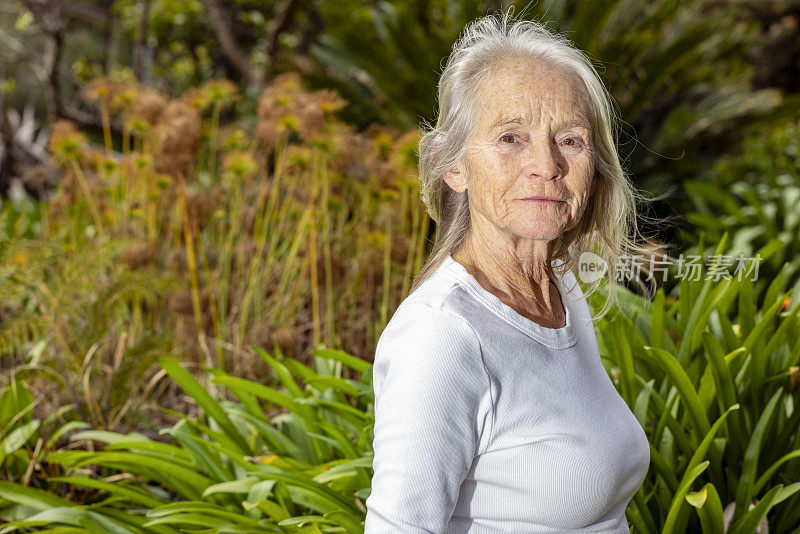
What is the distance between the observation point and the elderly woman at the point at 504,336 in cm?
101

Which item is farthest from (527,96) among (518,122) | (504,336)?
(504,336)

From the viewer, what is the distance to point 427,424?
3.25ft

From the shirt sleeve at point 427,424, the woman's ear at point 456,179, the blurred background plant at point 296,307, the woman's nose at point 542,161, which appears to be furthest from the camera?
the blurred background plant at point 296,307

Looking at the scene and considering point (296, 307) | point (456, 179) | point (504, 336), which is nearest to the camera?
point (504, 336)

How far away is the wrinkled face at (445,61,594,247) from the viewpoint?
1159 millimetres

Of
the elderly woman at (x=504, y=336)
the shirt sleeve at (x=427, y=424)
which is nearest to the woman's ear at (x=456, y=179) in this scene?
the elderly woman at (x=504, y=336)

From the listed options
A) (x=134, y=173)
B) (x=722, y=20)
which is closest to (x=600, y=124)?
(x=134, y=173)

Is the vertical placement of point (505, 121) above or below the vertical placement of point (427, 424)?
above

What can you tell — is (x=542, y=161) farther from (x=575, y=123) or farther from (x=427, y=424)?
(x=427, y=424)

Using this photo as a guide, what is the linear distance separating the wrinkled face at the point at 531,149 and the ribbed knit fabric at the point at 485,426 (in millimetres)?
121

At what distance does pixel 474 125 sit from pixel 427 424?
0.44 metres

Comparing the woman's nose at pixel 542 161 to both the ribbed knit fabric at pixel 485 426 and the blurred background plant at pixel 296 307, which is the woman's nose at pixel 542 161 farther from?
the blurred background plant at pixel 296 307

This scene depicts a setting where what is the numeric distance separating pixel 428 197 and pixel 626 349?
3.54 ft

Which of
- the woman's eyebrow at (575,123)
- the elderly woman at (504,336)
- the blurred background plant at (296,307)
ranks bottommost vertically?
the blurred background plant at (296,307)
